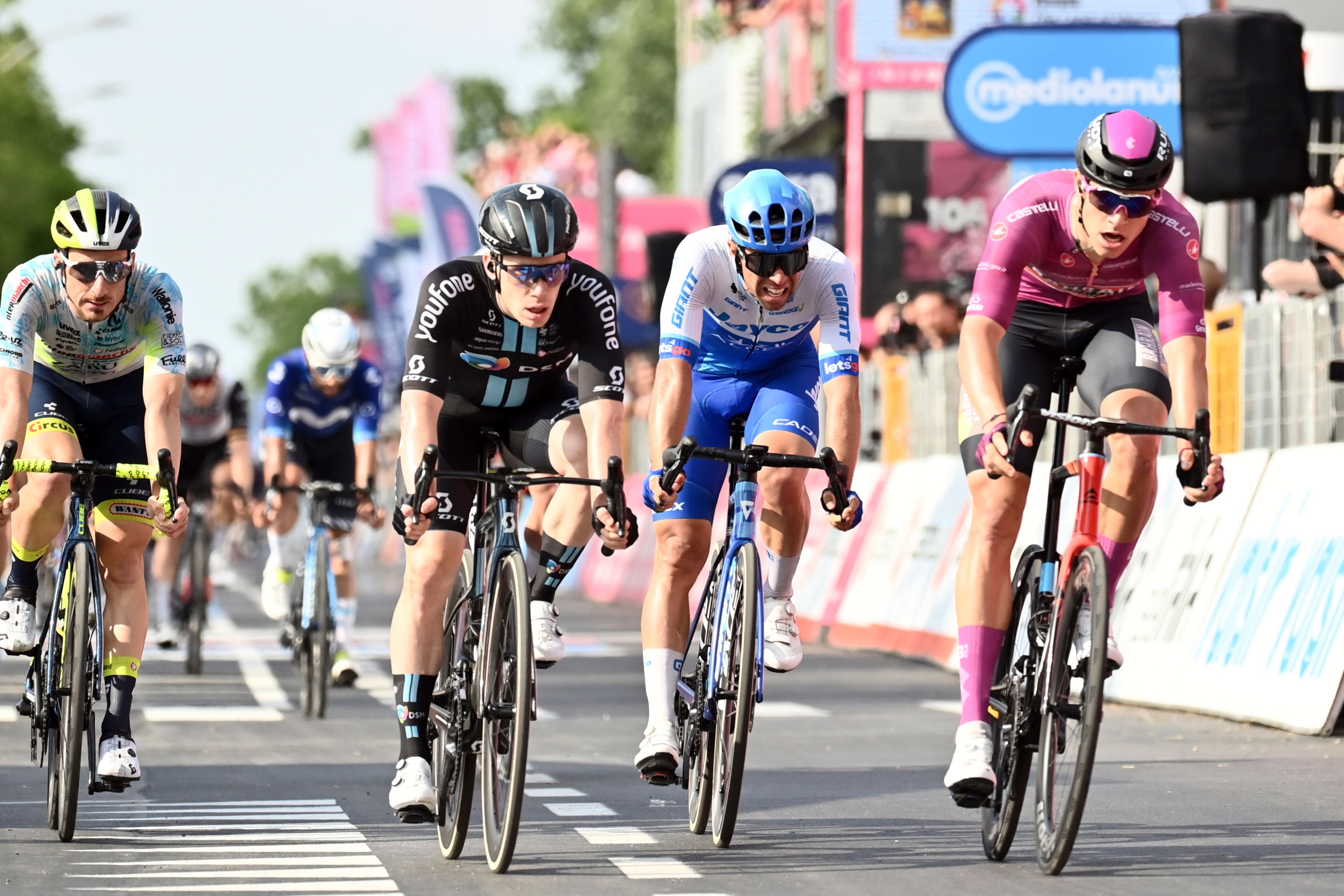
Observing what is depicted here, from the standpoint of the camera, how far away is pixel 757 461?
825 cm

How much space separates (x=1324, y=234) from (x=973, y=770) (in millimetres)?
5752

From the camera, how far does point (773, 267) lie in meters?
8.40

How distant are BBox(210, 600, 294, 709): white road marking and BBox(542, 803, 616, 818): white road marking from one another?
5360 mm

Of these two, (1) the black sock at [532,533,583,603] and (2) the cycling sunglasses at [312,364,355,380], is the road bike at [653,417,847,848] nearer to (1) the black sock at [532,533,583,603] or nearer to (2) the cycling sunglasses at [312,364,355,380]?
(1) the black sock at [532,533,583,603]

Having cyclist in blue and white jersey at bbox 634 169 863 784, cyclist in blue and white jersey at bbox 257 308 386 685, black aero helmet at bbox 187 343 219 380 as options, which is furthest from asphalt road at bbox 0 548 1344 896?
black aero helmet at bbox 187 343 219 380

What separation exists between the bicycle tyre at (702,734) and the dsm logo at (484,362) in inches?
38.5

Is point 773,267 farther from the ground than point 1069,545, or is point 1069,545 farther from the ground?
point 773,267

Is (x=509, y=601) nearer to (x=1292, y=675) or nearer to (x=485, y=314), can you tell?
(x=485, y=314)

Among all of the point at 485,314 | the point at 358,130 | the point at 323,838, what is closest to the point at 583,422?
the point at 485,314

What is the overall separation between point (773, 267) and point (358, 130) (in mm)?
124765

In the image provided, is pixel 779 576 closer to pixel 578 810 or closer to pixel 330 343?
pixel 578 810

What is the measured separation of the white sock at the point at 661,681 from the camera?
854cm

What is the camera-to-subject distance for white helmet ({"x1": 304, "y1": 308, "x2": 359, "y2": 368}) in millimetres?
15492

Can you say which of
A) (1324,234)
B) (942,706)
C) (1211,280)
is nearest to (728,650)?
(1324,234)
